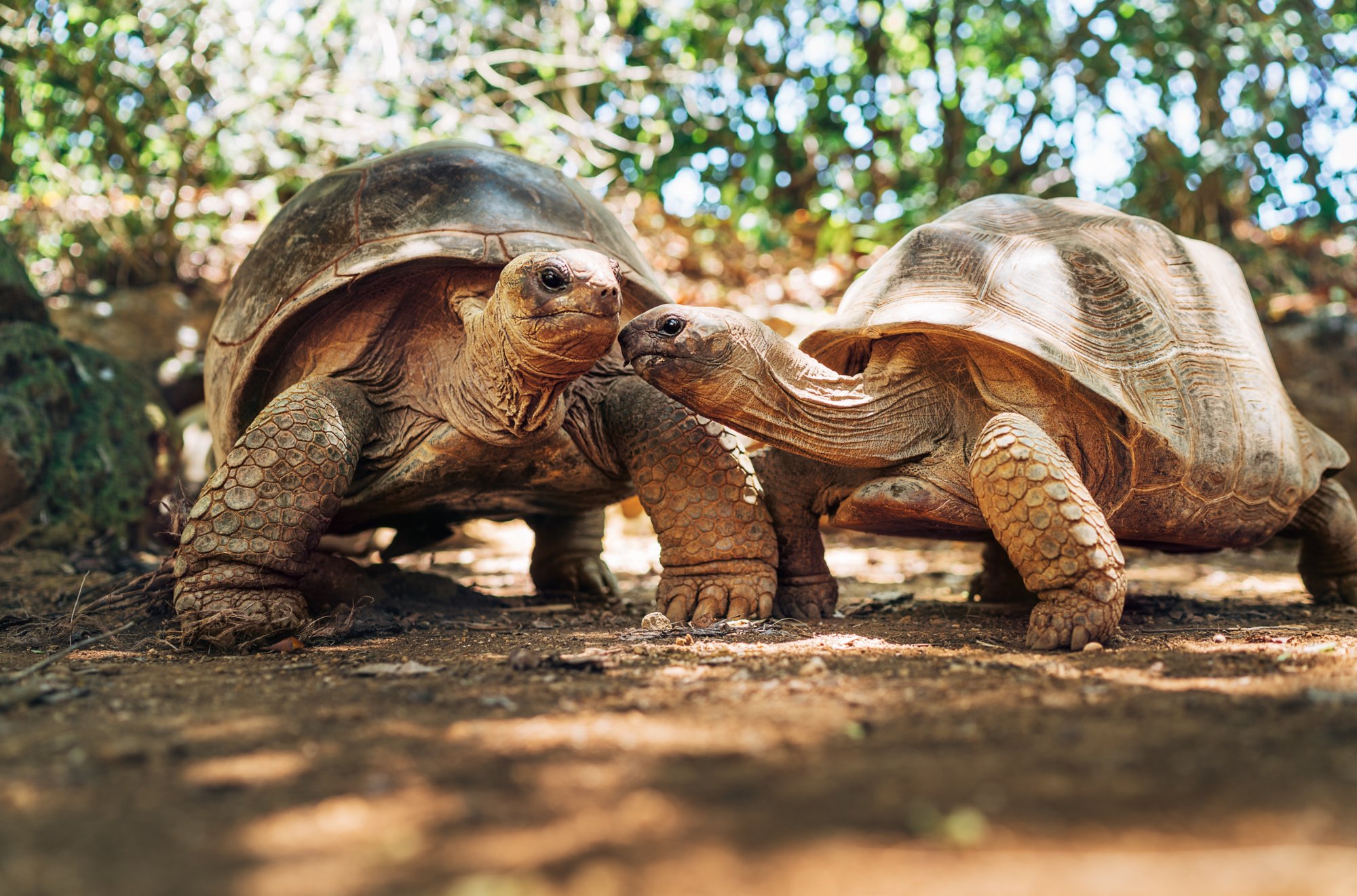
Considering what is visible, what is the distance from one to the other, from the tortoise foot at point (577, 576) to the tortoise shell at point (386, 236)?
4.25ft

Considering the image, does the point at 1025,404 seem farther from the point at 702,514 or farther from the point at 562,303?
the point at 562,303

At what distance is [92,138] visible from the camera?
8.00 m

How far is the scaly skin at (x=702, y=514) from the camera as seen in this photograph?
11.7ft

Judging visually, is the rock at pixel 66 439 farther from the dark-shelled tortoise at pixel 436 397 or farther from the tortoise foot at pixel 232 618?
the tortoise foot at pixel 232 618

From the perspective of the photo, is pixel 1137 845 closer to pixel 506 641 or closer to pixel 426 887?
pixel 426 887

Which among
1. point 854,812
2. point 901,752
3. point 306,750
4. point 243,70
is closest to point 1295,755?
point 901,752

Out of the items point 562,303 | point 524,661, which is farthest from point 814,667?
point 562,303

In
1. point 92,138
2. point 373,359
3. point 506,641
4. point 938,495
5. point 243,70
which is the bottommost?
point 506,641

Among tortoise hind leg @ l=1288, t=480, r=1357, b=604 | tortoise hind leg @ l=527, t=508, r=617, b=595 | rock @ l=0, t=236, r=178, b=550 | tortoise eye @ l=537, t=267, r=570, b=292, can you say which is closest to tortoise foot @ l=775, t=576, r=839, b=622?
tortoise hind leg @ l=527, t=508, r=617, b=595

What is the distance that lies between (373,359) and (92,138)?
19.3 ft

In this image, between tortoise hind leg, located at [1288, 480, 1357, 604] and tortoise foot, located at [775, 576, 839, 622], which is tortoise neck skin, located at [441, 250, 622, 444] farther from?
tortoise hind leg, located at [1288, 480, 1357, 604]

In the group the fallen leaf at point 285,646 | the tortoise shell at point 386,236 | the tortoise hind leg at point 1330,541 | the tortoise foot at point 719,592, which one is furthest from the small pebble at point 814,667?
the tortoise hind leg at point 1330,541

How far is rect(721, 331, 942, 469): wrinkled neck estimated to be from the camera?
10.8 feet

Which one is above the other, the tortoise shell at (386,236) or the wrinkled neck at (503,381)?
the tortoise shell at (386,236)
